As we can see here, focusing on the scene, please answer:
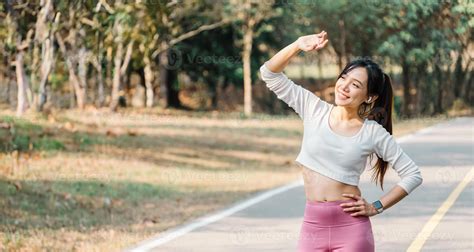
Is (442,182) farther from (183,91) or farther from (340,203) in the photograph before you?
(183,91)

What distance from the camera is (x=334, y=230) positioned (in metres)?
5.62

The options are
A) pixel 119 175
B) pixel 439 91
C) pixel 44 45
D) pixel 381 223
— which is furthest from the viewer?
pixel 439 91

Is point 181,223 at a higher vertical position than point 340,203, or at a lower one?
lower

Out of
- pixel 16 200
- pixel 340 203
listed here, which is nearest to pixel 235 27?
pixel 16 200

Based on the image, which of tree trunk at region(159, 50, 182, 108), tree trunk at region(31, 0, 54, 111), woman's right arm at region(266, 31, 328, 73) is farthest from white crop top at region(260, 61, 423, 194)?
tree trunk at region(159, 50, 182, 108)

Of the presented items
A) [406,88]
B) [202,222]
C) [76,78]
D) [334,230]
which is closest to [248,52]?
[406,88]

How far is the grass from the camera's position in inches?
465

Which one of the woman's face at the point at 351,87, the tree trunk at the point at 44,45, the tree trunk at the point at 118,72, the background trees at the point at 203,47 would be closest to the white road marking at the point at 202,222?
the woman's face at the point at 351,87

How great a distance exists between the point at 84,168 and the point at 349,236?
1205cm

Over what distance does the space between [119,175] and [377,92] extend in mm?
12098

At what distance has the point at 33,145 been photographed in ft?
58.9

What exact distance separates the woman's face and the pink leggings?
1.78 ft

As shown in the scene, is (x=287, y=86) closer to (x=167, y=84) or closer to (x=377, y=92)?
(x=377, y=92)

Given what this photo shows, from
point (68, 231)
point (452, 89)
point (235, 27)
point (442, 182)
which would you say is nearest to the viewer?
point (68, 231)
